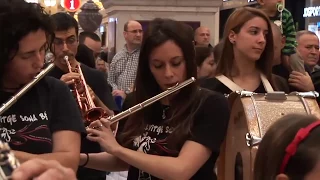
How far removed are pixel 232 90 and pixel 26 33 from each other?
135cm

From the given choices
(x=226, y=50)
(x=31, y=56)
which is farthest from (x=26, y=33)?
(x=226, y=50)

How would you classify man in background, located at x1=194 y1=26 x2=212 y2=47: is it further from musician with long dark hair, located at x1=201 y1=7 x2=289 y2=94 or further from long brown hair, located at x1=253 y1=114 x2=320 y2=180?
long brown hair, located at x1=253 y1=114 x2=320 y2=180

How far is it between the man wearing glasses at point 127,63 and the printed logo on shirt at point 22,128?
399cm

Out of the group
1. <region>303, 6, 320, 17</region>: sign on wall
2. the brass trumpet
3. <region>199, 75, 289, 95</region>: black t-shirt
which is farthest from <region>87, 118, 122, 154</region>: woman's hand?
<region>303, 6, 320, 17</region>: sign on wall

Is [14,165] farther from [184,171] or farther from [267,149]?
[184,171]

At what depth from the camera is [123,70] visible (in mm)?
6395

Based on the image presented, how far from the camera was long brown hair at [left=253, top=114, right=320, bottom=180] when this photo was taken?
1628 millimetres

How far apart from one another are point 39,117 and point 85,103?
1.11 meters

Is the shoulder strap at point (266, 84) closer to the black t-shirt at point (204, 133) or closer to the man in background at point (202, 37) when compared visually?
the black t-shirt at point (204, 133)


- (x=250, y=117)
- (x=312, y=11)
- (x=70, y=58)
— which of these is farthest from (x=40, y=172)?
(x=312, y=11)

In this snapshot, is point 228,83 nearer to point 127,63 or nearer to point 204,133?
point 204,133

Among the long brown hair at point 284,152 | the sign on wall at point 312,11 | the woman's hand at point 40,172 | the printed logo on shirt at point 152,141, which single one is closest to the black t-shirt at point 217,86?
the printed logo on shirt at point 152,141

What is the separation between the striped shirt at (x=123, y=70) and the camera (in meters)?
6.27

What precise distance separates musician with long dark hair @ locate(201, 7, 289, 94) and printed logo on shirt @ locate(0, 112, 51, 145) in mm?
1282
